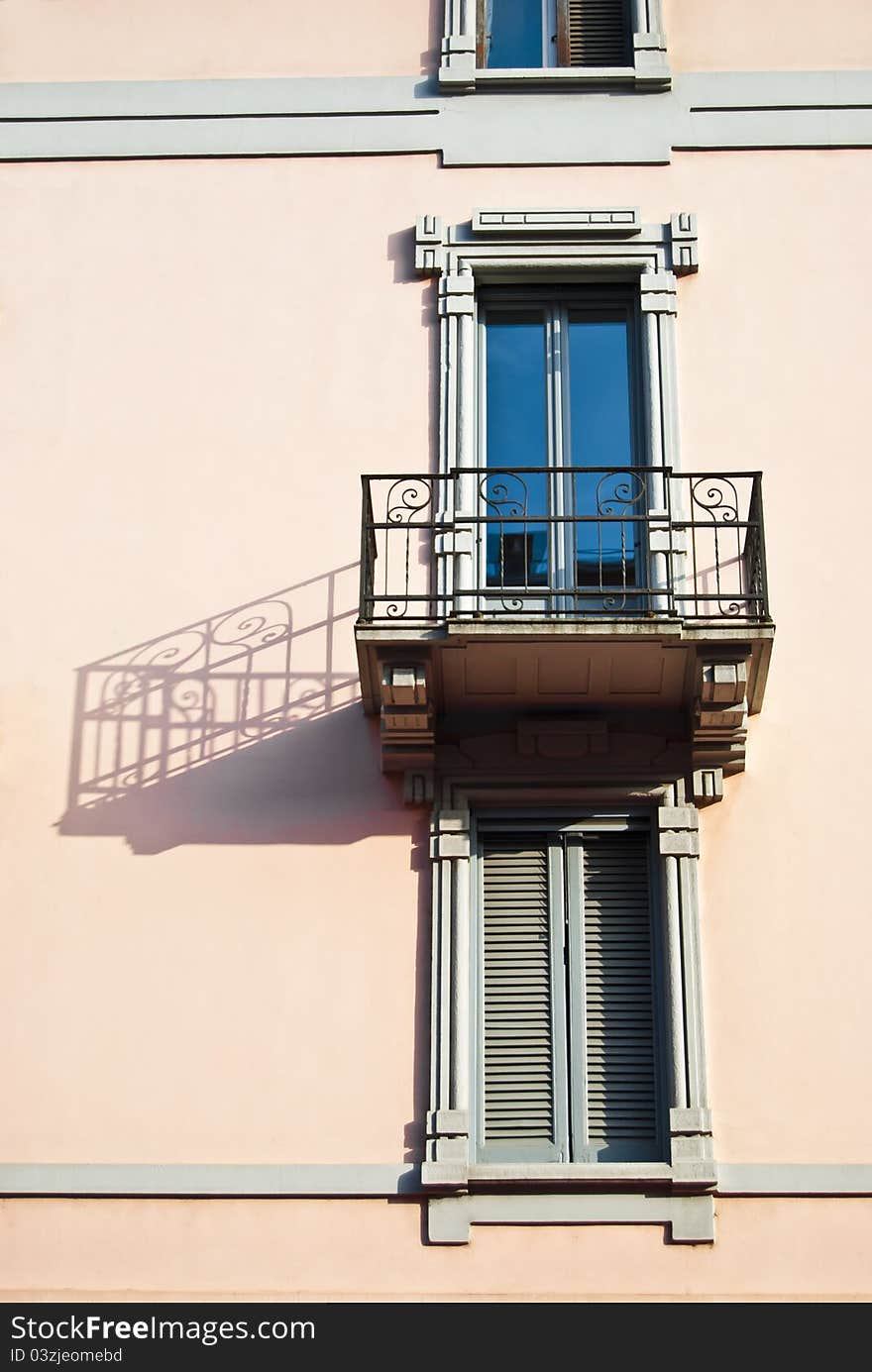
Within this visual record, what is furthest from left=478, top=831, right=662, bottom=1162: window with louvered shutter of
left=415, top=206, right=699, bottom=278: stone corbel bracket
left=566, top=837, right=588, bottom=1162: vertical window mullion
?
left=415, top=206, right=699, bottom=278: stone corbel bracket

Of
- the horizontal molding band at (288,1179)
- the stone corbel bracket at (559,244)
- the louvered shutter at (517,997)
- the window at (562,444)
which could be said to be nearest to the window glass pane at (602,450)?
the window at (562,444)

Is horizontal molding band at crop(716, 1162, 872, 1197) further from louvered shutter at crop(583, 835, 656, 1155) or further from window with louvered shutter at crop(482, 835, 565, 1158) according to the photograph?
window with louvered shutter at crop(482, 835, 565, 1158)

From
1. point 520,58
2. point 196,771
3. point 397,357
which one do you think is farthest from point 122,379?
point 520,58

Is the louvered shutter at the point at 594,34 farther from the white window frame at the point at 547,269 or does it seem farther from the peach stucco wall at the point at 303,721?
the white window frame at the point at 547,269

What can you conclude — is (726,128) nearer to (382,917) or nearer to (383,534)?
(383,534)

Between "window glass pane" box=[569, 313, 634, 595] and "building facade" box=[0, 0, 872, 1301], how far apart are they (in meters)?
0.03

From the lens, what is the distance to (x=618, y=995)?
10977 millimetres

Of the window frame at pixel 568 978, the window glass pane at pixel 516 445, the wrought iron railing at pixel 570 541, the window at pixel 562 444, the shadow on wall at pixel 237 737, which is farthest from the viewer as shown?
the window glass pane at pixel 516 445

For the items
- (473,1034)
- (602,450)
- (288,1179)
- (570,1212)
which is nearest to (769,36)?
(602,450)

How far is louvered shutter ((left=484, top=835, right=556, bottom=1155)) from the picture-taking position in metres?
10.7

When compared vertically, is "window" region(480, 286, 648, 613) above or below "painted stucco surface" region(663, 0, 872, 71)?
below

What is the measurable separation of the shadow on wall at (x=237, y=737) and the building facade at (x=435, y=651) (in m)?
0.03

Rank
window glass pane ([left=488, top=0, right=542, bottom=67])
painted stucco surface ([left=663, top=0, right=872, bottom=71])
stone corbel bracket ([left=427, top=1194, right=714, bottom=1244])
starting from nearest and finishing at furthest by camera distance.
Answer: stone corbel bracket ([left=427, top=1194, right=714, bottom=1244]), painted stucco surface ([left=663, top=0, right=872, bottom=71]), window glass pane ([left=488, top=0, right=542, bottom=67])

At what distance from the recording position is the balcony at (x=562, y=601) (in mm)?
10836
